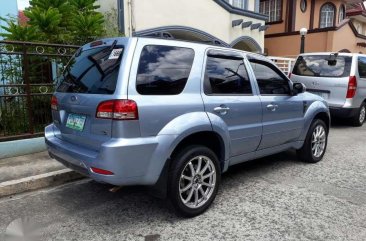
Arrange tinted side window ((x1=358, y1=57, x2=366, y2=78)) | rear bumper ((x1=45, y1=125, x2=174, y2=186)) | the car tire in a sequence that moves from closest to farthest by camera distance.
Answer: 1. rear bumper ((x1=45, y1=125, x2=174, y2=186))
2. the car tire
3. tinted side window ((x1=358, y1=57, x2=366, y2=78))

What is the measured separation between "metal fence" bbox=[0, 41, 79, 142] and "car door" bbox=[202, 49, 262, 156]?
333 cm

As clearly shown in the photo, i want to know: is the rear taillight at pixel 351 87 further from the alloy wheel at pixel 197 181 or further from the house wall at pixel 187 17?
the alloy wheel at pixel 197 181

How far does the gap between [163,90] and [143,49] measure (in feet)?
1.44

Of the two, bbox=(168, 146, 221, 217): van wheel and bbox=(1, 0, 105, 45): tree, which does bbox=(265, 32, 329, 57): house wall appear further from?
bbox=(168, 146, 221, 217): van wheel

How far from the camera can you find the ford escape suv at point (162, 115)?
314 cm

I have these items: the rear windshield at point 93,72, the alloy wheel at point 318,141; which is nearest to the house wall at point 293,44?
the alloy wheel at point 318,141

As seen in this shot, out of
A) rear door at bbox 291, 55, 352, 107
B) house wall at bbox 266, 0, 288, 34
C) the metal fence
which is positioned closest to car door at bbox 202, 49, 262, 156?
the metal fence

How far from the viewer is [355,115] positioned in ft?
29.7

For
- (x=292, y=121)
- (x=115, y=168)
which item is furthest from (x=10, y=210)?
(x=292, y=121)

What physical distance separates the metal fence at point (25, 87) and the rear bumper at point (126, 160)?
2981mm

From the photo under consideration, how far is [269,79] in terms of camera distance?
481cm

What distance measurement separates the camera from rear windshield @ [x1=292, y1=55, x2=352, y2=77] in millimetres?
8539

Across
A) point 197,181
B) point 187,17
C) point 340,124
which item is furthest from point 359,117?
point 197,181

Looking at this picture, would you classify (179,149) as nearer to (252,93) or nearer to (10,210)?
(252,93)
